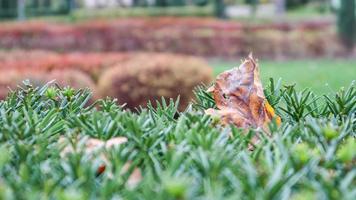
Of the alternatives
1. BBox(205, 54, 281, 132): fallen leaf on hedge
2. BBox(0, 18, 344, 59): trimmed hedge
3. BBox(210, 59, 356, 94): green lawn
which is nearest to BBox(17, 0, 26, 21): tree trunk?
BBox(0, 18, 344, 59): trimmed hedge

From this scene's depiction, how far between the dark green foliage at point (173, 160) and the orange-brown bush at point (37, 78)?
18.2 feet

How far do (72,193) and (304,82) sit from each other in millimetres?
11135

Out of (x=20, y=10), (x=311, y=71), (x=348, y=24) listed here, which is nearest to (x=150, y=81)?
(x=311, y=71)

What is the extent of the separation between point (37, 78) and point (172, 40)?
31.3ft

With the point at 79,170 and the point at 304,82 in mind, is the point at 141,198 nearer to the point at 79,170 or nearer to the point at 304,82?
the point at 79,170

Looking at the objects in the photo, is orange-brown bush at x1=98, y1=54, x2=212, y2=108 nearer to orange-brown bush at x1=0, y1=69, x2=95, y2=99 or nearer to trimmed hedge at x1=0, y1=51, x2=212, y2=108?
trimmed hedge at x1=0, y1=51, x2=212, y2=108

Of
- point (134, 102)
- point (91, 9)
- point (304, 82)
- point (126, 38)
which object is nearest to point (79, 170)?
point (134, 102)

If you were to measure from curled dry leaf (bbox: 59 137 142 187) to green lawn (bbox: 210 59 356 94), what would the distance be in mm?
9425

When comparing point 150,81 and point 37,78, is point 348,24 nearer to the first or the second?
point 150,81

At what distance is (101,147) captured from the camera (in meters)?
1.17

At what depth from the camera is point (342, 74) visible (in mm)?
12945

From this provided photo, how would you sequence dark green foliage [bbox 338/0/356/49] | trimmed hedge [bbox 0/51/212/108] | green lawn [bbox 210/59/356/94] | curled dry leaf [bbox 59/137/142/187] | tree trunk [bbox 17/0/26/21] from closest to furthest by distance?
curled dry leaf [bbox 59/137/142/187], trimmed hedge [bbox 0/51/212/108], green lawn [bbox 210/59/356/94], dark green foliage [bbox 338/0/356/49], tree trunk [bbox 17/0/26/21]

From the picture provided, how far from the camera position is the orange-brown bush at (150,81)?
26.1ft

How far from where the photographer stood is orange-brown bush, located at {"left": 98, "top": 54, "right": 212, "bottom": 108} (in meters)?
7.97
